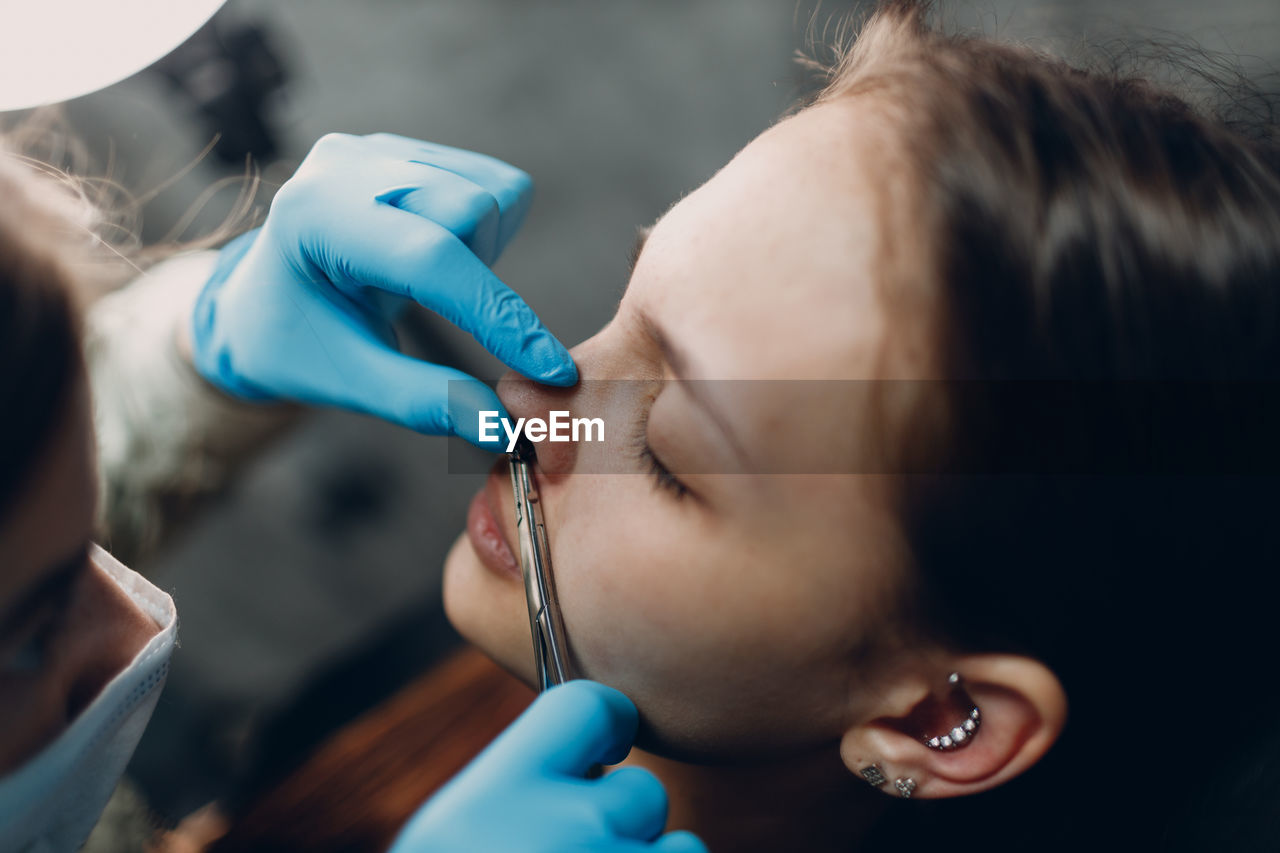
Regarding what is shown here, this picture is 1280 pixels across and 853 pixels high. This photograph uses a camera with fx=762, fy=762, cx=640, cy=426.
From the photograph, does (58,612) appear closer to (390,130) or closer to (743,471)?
(743,471)

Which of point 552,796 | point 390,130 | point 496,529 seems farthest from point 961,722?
point 390,130

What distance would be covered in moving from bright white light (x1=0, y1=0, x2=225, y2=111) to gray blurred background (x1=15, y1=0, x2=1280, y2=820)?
0.35 meters

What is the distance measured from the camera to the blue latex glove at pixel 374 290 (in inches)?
27.8

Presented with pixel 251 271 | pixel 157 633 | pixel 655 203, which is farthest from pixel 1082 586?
pixel 655 203

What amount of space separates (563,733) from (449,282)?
0.41 meters

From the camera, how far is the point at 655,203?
1808 millimetres

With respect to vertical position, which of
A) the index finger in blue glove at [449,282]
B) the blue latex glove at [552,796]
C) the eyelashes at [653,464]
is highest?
the index finger in blue glove at [449,282]

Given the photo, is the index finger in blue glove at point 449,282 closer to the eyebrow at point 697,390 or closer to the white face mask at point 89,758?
the eyebrow at point 697,390

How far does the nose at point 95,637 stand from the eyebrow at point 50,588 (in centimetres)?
3

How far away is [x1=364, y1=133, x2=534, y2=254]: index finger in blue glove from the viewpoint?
876 mm

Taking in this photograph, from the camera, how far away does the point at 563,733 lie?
60 centimetres

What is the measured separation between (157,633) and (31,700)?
0.32ft

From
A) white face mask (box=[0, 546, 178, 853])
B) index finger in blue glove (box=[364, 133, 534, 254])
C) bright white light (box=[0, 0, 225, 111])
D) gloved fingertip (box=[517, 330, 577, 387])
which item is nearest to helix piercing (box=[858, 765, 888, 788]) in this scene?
gloved fingertip (box=[517, 330, 577, 387])

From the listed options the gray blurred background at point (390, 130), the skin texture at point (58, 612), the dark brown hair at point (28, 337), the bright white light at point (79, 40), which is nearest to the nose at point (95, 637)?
the skin texture at point (58, 612)
